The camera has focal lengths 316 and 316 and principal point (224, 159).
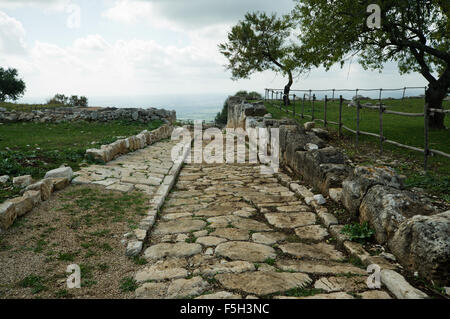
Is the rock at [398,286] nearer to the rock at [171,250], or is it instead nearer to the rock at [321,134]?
the rock at [171,250]

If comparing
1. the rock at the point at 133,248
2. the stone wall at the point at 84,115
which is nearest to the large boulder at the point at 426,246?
the rock at the point at 133,248

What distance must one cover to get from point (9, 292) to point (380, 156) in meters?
7.40

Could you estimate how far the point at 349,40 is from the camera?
9.45 m

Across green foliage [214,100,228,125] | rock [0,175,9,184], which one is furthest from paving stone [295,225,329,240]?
green foliage [214,100,228,125]

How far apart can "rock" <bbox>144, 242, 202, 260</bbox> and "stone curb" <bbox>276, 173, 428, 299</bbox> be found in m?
1.61

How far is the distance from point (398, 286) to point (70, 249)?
3094 millimetres

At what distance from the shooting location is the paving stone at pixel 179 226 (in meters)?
4.04

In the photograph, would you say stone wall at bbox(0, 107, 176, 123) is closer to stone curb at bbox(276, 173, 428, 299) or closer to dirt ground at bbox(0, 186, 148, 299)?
dirt ground at bbox(0, 186, 148, 299)

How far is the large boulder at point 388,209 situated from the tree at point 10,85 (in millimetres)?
29885

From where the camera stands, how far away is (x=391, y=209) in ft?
10.6

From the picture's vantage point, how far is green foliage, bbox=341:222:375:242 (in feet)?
11.3

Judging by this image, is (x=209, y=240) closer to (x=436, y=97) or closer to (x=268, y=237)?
(x=268, y=237)
